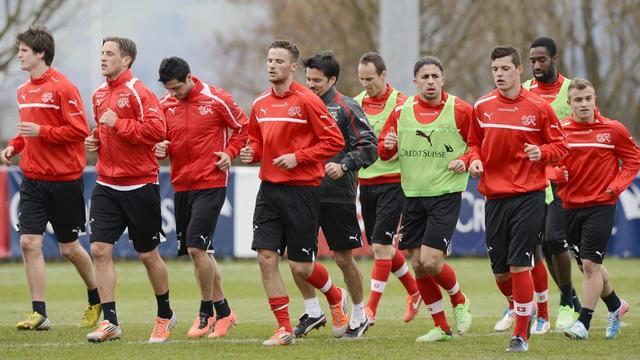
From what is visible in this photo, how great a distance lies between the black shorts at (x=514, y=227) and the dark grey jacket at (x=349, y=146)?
1.21m

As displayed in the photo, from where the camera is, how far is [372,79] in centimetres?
1223

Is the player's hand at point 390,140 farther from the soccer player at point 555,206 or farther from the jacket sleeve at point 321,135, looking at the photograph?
the soccer player at point 555,206

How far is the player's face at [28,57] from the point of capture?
11398 mm

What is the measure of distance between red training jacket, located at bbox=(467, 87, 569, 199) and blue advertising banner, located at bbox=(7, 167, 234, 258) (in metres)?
11.5

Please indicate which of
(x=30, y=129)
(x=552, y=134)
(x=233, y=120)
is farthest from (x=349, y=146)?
(x=30, y=129)

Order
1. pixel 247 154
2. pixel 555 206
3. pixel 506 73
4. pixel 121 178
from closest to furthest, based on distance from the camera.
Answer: pixel 506 73
pixel 247 154
pixel 121 178
pixel 555 206

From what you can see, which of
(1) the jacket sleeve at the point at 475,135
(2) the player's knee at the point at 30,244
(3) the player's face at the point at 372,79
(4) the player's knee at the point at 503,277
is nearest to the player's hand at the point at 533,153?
(1) the jacket sleeve at the point at 475,135

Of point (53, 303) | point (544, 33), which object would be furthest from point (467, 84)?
point (53, 303)

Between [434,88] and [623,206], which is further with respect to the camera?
[623,206]

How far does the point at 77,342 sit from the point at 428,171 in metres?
3.29

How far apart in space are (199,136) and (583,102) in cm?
335

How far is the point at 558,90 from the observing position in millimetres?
11891

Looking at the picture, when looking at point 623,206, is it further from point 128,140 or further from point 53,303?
point 128,140

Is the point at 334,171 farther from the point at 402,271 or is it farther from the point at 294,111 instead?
the point at 402,271
